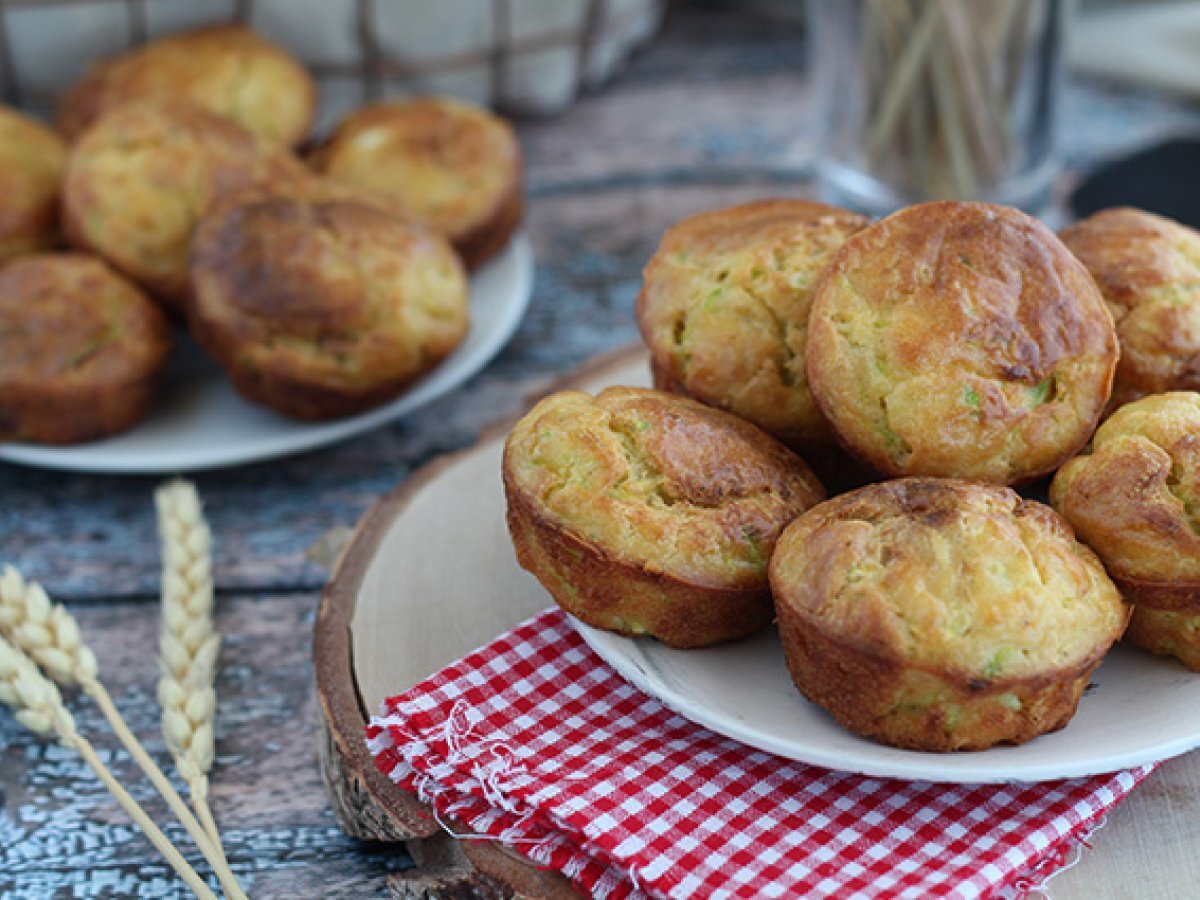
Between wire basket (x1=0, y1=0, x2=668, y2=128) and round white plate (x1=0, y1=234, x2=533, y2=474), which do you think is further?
wire basket (x1=0, y1=0, x2=668, y2=128)

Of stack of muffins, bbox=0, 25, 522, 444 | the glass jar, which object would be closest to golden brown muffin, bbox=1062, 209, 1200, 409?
the glass jar

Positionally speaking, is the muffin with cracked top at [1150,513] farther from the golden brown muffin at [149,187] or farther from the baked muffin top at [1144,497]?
the golden brown muffin at [149,187]

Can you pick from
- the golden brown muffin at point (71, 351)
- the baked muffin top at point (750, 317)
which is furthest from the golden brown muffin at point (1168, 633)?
the golden brown muffin at point (71, 351)

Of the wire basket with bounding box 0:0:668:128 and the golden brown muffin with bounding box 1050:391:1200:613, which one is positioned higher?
the golden brown muffin with bounding box 1050:391:1200:613

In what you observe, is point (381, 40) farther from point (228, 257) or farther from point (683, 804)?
point (683, 804)

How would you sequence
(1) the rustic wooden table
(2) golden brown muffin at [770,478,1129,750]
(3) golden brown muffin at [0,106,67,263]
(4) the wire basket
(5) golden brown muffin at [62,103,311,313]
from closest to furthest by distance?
1. (2) golden brown muffin at [770,478,1129,750]
2. (1) the rustic wooden table
3. (5) golden brown muffin at [62,103,311,313]
4. (3) golden brown muffin at [0,106,67,263]
5. (4) the wire basket

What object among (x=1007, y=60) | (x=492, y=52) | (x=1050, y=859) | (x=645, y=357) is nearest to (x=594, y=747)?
(x=1050, y=859)

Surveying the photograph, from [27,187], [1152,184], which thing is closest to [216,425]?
[27,187]

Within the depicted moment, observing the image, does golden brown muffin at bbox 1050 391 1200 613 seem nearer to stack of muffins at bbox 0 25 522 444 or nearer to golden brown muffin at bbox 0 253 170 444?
stack of muffins at bbox 0 25 522 444
